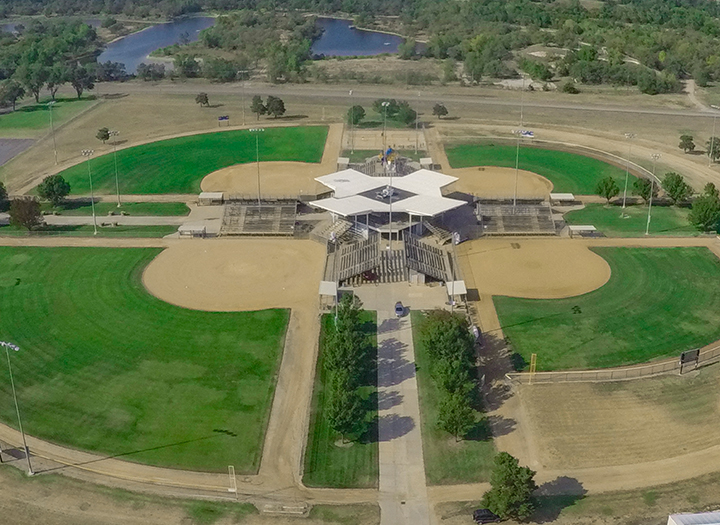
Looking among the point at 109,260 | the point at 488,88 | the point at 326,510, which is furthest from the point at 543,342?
the point at 488,88

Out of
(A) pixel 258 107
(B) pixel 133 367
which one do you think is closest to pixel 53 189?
(B) pixel 133 367

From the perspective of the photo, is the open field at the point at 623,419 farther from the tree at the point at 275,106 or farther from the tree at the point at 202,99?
the tree at the point at 202,99

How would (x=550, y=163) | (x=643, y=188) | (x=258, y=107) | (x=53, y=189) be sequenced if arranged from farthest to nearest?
(x=258, y=107) → (x=550, y=163) → (x=643, y=188) → (x=53, y=189)

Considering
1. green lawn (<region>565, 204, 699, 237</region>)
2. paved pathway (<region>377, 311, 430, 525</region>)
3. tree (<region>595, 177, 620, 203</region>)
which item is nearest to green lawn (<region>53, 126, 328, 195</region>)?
green lawn (<region>565, 204, 699, 237</region>)

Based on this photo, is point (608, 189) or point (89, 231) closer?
point (89, 231)

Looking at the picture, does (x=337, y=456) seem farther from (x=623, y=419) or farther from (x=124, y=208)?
(x=124, y=208)

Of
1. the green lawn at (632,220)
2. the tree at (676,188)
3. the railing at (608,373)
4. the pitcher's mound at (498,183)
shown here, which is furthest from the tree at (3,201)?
the tree at (676,188)
